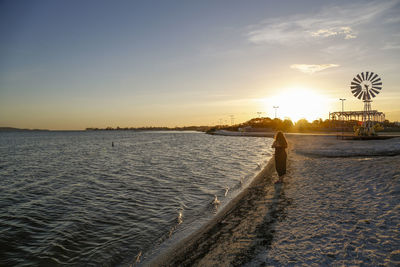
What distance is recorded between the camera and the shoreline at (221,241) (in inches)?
202

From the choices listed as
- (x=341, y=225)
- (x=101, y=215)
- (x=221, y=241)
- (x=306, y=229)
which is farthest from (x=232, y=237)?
(x=101, y=215)

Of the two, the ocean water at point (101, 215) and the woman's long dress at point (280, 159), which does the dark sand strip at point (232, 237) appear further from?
the woman's long dress at point (280, 159)

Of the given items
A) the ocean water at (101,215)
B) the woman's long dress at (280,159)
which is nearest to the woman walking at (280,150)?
the woman's long dress at (280,159)

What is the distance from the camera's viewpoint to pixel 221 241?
19.7 feet

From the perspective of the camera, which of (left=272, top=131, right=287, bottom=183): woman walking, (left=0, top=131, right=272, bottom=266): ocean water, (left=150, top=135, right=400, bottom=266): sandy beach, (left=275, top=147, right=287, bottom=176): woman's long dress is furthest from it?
(left=275, top=147, right=287, bottom=176): woman's long dress

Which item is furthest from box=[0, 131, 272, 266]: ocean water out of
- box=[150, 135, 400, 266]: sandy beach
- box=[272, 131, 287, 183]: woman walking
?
box=[272, 131, 287, 183]: woman walking

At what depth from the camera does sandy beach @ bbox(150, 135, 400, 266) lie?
184 inches

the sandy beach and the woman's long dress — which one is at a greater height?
the woman's long dress

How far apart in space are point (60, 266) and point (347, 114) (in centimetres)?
10144

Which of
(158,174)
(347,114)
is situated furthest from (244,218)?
(347,114)

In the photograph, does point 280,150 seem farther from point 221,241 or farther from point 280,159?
point 221,241

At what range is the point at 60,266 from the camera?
5.74 metres

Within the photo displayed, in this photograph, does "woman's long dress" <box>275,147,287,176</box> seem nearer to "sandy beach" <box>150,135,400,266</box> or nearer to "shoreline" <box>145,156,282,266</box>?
"sandy beach" <box>150,135,400,266</box>

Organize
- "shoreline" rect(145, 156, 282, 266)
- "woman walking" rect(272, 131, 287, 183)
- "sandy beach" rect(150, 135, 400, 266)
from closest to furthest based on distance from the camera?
1. "sandy beach" rect(150, 135, 400, 266)
2. "shoreline" rect(145, 156, 282, 266)
3. "woman walking" rect(272, 131, 287, 183)
